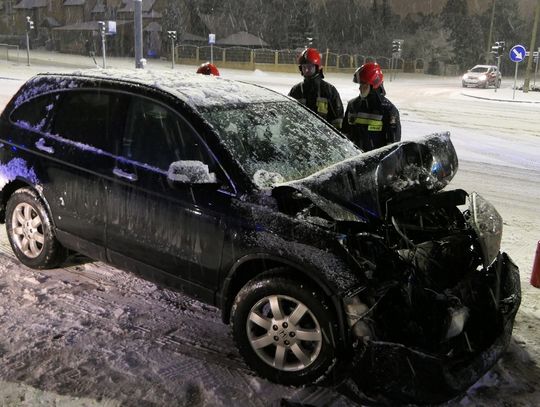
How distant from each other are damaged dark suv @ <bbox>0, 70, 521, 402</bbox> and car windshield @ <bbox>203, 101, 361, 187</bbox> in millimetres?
14

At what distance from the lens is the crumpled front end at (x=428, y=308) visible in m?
2.84

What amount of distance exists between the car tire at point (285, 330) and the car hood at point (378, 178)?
508 mm

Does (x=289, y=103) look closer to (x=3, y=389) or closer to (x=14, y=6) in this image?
(x=3, y=389)

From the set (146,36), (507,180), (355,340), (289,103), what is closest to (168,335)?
(355,340)

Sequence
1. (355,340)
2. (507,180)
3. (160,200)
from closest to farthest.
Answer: (355,340) → (160,200) → (507,180)

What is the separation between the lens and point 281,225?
3146 millimetres

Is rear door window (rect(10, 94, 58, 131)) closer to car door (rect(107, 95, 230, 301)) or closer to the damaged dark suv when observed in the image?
the damaged dark suv

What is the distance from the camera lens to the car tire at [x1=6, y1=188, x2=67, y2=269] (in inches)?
176

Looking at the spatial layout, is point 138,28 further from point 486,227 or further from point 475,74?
point 475,74

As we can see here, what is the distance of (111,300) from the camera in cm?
418

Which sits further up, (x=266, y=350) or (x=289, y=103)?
(x=289, y=103)

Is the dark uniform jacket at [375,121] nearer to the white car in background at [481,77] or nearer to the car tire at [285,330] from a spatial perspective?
the car tire at [285,330]

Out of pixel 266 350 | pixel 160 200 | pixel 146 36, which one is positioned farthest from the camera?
pixel 146 36

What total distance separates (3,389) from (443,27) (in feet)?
224
